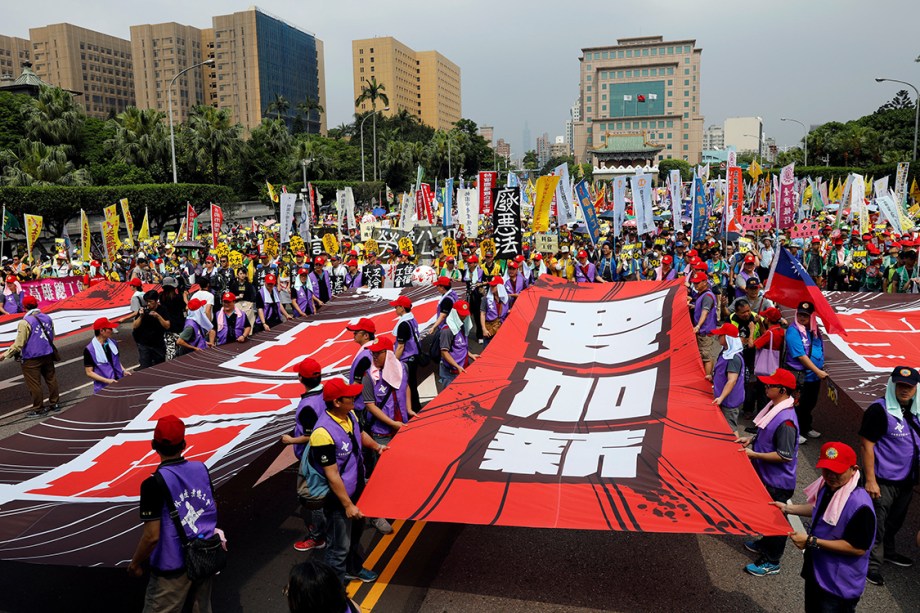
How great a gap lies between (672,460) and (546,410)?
1.56m

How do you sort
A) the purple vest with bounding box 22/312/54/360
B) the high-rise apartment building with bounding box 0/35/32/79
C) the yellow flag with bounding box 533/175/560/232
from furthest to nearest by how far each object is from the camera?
the high-rise apartment building with bounding box 0/35/32/79
the yellow flag with bounding box 533/175/560/232
the purple vest with bounding box 22/312/54/360

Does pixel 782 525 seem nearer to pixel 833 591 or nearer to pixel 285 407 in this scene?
pixel 833 591

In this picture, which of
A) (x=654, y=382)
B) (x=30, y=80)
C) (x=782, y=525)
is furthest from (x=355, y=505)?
(x=30, y=80)

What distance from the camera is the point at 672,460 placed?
5.03 metres

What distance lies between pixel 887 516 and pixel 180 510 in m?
5.04

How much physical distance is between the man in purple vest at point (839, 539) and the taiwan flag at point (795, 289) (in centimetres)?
368

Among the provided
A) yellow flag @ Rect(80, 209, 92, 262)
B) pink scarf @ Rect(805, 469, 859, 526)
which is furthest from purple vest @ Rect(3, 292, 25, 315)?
pink scarf @ Rect(805, 469, 859, 526)

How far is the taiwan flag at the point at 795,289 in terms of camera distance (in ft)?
23.3

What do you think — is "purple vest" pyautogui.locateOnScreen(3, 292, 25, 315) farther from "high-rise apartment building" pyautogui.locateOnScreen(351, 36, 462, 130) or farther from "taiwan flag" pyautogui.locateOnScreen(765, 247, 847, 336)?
"high-rise apartment building" pyautogui.locateOnScreen(351, 36, 462, 130)

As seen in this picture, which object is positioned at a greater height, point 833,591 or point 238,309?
point 238,309

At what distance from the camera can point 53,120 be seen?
4319cm

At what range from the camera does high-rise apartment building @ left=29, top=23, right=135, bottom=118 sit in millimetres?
132500

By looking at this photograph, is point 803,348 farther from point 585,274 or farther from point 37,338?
point 37,338

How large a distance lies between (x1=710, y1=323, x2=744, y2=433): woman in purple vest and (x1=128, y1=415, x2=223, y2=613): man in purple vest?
461 centimetres
